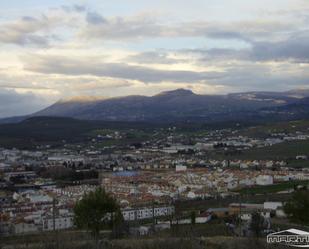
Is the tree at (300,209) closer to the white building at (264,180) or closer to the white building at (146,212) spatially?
the white building at (146,212)

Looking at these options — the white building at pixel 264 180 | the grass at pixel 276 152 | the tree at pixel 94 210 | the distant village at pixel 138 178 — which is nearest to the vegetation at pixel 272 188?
the distant village at pixel 138 178

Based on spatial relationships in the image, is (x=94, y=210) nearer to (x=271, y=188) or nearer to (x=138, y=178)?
(x=271, y=188)

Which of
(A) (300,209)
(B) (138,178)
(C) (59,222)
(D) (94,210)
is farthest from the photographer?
(B) (138,178)

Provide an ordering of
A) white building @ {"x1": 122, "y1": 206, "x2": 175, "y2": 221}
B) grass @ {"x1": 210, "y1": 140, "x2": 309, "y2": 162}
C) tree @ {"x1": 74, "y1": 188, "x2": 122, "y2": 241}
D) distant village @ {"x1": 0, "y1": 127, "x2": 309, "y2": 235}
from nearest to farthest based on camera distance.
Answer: tree @ {"x1": 74, "y1": 188, "x2": 122, "y2": 241} < distant village @ {"x1": 0, "y1": 127, "x2": 309, "y2": 235} < white building @ {"x1": 122, "y1": 206, "x2": 175, "y2": 221} < grass @ {"x1": 210, "y1": 140, "x2": 309, "y2": 162}

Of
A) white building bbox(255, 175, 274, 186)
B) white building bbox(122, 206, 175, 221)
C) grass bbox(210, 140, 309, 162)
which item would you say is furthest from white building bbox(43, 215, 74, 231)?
grass bbox(210, 140, 309, 162)

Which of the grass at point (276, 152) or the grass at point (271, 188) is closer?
the grass at point (271, 188)

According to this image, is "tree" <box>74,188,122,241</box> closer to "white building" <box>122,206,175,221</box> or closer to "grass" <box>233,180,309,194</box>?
"white building" <box>122,206,175,221</box>

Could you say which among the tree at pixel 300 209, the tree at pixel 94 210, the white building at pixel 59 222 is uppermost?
the tree at pixel 94 210

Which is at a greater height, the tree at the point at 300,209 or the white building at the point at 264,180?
the tree at the point at 300,209

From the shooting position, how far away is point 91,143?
115 metres

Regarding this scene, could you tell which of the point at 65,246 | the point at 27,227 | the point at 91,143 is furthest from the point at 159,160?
the point at 65,246

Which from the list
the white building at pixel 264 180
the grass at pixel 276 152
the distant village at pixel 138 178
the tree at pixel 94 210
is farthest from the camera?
the grass at pixel 276 152

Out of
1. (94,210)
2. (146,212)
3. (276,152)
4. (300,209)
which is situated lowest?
(276,152)

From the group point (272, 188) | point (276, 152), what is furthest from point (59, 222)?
point (276, 152)
